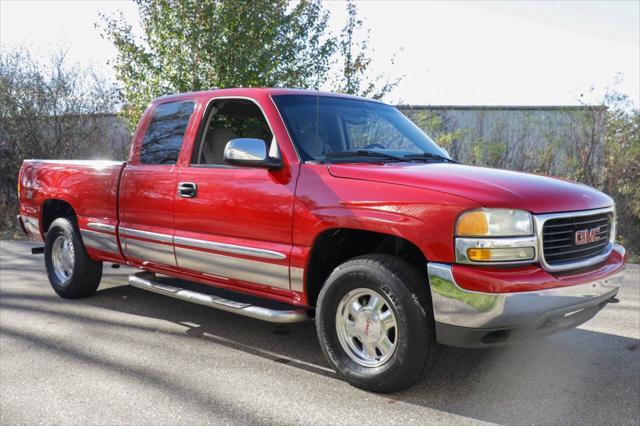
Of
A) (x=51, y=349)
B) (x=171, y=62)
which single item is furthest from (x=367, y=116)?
(x=171, y=62)

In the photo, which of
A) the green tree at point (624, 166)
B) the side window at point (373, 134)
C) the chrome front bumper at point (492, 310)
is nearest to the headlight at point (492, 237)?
the chrome front bumper at point (492, 310)

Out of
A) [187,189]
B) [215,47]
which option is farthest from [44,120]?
[187,189]

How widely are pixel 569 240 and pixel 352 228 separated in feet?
4.27

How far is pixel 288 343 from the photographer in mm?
4480

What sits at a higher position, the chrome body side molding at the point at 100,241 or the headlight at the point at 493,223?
the headlight at the point at 493,223

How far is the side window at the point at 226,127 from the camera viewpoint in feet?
15.2

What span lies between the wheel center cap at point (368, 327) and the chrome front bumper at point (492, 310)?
423 millimetres

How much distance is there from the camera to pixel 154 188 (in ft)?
15.6

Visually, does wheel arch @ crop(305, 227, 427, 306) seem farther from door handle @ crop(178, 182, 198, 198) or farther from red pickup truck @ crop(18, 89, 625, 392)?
door handle @ crop(178, 182, 198, 198)

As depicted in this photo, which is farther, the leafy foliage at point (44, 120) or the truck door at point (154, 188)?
the leafy foliage at point (44, 120)

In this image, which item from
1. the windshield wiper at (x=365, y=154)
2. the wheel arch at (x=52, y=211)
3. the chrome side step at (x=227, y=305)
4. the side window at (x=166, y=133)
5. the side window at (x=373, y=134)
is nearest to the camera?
the chrome side step at (x=227, y=305)

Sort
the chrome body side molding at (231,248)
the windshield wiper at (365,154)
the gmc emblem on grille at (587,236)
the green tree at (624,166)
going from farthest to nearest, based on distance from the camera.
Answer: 1. the green tree at (624,166)
2. the windshield wiper at (365,154)
3. the chrome body side molding at (231,248)
4. the gmc emblem on grille at (587,236)

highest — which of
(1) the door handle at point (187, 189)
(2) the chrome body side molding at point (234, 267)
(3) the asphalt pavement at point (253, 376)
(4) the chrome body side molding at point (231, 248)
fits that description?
(1) the door handle at point (187, 189)

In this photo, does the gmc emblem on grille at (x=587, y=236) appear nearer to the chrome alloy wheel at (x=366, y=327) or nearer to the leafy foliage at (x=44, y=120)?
the chrome alloy wheel at (x=366, y=327)
